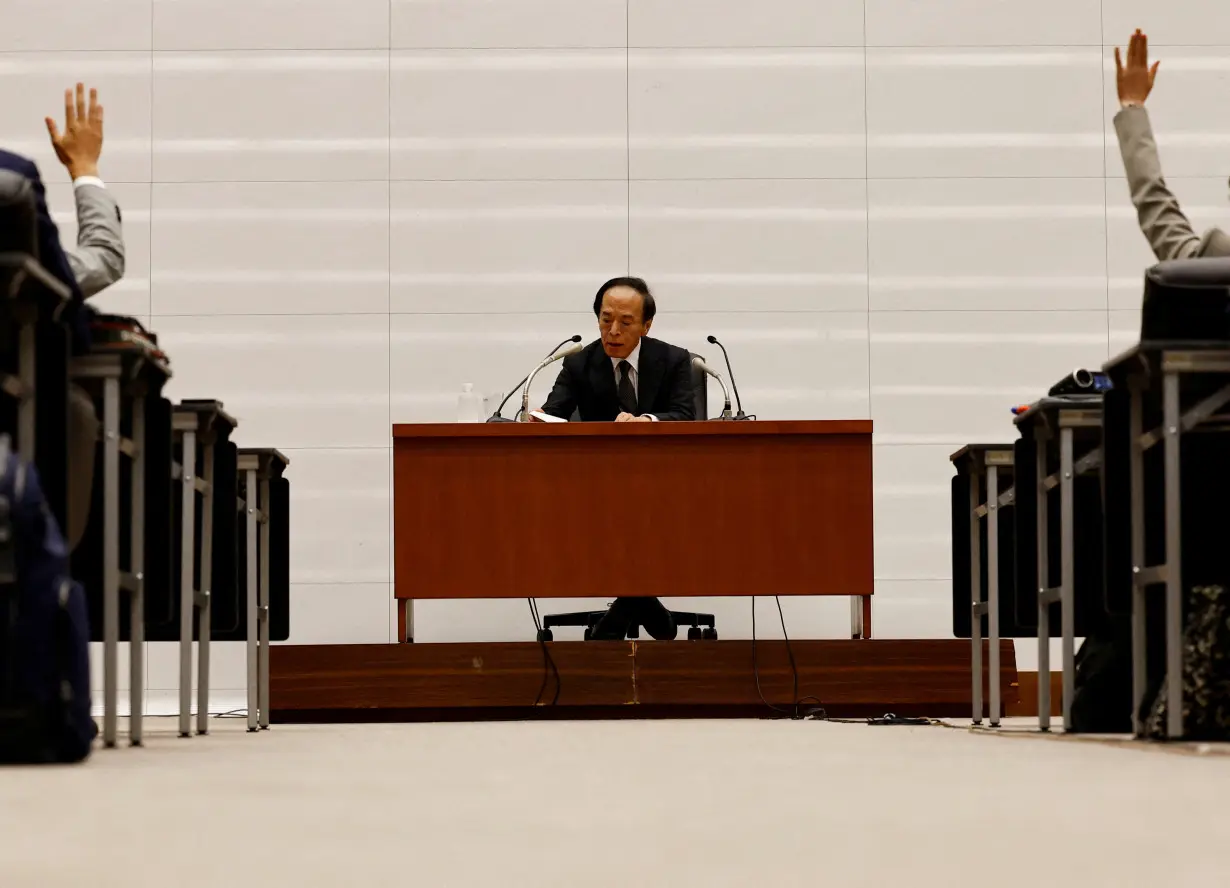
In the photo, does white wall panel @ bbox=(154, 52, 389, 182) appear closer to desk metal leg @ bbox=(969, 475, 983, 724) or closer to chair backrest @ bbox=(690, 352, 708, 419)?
chair backrest @ bbox=(690, 352, 708, 419)

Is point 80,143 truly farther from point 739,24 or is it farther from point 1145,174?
point 739,24

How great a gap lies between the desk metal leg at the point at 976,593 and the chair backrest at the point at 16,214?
2584 millimetres

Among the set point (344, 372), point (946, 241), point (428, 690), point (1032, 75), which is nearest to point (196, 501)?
point (428, 690)

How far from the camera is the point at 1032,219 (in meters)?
6.89

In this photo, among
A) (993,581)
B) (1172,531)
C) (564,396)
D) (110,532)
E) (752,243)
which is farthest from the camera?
(752,243)

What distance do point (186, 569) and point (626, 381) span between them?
2482 mm

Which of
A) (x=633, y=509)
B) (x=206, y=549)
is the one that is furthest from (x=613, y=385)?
(x=206, y=549)

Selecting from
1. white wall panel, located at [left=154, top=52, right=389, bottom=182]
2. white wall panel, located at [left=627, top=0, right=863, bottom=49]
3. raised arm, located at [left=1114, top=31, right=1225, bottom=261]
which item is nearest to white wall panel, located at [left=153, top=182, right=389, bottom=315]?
Result: white wall panel, located at [left=154, top=52, right=389, bottom=182]

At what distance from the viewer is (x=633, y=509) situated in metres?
4.95

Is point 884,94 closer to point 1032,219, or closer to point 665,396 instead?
point 1032,219

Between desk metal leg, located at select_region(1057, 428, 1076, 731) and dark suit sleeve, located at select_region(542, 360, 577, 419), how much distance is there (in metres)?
2.40

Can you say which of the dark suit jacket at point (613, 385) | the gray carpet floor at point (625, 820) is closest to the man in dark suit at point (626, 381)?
the dark suit jacket at point (613, 385)

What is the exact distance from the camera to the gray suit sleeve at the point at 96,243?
294 centimetres

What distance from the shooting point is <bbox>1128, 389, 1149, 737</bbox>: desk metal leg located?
9.34 ft
